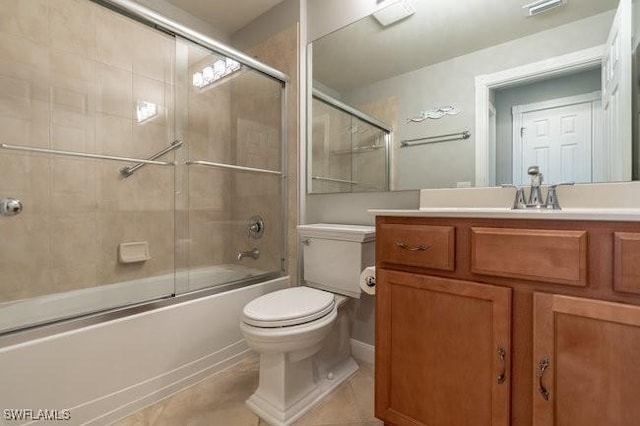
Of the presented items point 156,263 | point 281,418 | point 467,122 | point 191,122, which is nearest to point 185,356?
point 281,418

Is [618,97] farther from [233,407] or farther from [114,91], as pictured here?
[114,91]

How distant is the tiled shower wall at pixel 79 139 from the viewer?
156 cm

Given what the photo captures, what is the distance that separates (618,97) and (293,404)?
1743 millimetres

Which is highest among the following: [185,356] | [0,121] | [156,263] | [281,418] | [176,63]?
[176,63]

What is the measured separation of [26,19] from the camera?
1.58 metres

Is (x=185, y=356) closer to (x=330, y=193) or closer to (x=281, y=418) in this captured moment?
(x=281, y=418)

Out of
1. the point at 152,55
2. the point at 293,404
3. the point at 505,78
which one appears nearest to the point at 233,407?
the point at 293,404

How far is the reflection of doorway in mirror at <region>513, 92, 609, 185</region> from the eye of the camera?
112cm

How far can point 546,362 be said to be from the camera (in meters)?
0.79

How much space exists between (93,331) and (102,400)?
0.95 feet

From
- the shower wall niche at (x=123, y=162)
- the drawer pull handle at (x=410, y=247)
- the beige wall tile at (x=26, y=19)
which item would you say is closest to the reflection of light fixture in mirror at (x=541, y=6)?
the drawer pull handle at (x=410, y=247)

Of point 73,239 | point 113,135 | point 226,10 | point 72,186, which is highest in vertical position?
point 226,10

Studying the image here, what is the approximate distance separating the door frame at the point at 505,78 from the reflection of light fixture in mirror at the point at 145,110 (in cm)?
198

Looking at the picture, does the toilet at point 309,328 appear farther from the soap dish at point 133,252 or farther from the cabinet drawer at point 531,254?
the soap dish at point 133,252
